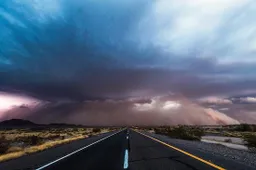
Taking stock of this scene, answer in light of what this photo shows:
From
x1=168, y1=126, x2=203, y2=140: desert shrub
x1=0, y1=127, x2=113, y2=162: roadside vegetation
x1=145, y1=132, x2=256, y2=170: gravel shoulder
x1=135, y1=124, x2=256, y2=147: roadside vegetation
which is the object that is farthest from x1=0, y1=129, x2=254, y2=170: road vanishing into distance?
x1=168, y1=126, x2=203, y2=140: desert shrub

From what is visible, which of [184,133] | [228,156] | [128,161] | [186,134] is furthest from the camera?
[184,133]

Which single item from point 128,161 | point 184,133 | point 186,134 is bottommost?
point 128,161

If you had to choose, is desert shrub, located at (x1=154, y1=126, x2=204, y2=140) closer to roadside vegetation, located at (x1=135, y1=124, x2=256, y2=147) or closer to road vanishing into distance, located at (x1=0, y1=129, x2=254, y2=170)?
roadside vegetation, located at (x1=135, y1=124, x2=256, y2=147)

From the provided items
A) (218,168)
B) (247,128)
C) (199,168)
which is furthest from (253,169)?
(247,128)

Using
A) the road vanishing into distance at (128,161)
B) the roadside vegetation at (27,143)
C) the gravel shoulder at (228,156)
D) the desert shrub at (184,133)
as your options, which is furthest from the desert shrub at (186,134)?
the road vanishing into distance at (128,161)

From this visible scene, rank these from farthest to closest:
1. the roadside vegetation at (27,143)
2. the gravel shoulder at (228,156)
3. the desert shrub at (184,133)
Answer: the desert shrub at (184,133) → the roadside vegetation at (27,143) → the gravel shoulder at (228,156)

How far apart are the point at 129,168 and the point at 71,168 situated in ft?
7.78

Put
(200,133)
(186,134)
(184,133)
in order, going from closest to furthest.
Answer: (186,134)
(184,133)
(200,133)

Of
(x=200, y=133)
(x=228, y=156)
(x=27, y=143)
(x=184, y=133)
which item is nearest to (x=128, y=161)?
(x=228, y=156)

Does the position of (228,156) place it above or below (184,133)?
below

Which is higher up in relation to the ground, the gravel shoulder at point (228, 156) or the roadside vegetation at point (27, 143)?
the roadside vegetation at point (27, 143)

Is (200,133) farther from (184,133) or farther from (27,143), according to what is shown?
(27,143)

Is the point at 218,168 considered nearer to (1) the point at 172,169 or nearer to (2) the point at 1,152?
(1) the point at 172,169

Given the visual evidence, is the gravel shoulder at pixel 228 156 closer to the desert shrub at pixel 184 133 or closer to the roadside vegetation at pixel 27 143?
the roadside vegetation at pixel 27 143
